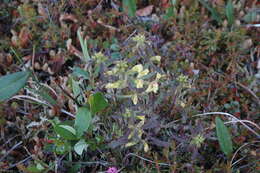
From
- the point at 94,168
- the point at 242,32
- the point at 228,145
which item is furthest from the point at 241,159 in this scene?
the point at 242,32

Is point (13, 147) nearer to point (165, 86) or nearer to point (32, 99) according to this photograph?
point (32, 99)

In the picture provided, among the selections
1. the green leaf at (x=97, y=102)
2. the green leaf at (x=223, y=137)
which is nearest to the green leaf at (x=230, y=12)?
the green leaf at (x=223, y=137)

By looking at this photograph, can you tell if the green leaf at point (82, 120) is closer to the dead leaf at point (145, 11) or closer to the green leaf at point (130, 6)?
the green leaf at point (130, 6)

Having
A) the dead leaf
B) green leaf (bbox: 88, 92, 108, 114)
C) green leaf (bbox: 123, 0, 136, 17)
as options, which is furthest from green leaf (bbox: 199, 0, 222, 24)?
green leaf (bbox: 88, 92, 108, 114)

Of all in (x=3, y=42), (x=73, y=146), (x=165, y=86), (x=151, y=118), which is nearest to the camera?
(x=151, y=118)

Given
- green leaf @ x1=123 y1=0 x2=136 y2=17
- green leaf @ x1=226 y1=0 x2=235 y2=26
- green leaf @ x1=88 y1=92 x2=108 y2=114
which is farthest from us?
green leaf @ x1=226 y1=0 x2=235 y2=26

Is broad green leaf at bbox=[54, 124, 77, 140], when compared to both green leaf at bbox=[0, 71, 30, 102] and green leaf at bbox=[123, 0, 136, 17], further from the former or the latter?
green leaf at bbox=[123, 0, 136, 17]
